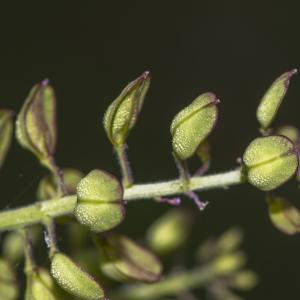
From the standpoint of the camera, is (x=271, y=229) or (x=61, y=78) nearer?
(x=271, y=229)

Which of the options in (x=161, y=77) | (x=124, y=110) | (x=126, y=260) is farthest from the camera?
(x=161, y=77)

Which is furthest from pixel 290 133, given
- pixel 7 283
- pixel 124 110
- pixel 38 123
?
pixel 7 283

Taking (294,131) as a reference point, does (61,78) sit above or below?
above

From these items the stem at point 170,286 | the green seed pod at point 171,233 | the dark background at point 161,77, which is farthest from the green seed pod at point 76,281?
the dark background at point 161,77

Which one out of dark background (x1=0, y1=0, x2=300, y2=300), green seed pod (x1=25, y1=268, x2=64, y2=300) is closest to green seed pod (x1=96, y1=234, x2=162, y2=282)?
green seed pod (x1=25, y1=268, x2=64, y2=300)

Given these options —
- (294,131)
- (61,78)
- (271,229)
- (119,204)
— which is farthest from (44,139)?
(61,78)

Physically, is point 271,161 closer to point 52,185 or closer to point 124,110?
point 124,110

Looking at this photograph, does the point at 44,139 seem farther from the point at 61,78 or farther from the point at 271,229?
the point at 61,78
